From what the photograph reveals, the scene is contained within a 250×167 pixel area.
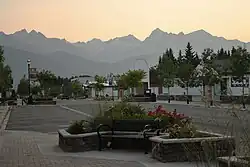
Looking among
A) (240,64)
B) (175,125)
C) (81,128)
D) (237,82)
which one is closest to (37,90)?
(237,82)

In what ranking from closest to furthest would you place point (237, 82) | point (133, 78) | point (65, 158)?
point (65, 158)
point (237, 82)
point (133, 78)

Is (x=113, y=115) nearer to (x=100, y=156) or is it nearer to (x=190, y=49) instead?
(x=100, y=156)

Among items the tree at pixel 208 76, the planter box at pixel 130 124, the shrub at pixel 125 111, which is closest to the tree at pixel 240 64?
the tree at pixel 208 76

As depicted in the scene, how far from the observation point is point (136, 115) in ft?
46.0

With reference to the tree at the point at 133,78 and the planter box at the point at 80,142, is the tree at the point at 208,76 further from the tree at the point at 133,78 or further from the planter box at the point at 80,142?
the tree at the point at 133,78

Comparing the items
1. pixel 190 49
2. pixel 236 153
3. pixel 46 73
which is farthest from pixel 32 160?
pixel 190 49

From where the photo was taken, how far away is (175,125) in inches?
463

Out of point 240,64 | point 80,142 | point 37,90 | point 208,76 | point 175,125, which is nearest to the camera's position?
point 175,125

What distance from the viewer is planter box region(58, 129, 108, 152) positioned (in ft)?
43.8

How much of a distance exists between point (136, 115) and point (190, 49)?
10764 centimetres

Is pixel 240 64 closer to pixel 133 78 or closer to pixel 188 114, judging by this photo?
pixel 188 114

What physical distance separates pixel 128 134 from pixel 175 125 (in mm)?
1810

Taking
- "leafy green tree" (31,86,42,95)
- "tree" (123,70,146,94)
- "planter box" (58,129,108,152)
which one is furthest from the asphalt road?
"leafy green tree" (31,86,42,95)

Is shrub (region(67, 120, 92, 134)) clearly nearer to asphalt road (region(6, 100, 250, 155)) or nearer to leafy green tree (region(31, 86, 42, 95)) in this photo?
asphalt road (region(6, 100, 250, 155))
